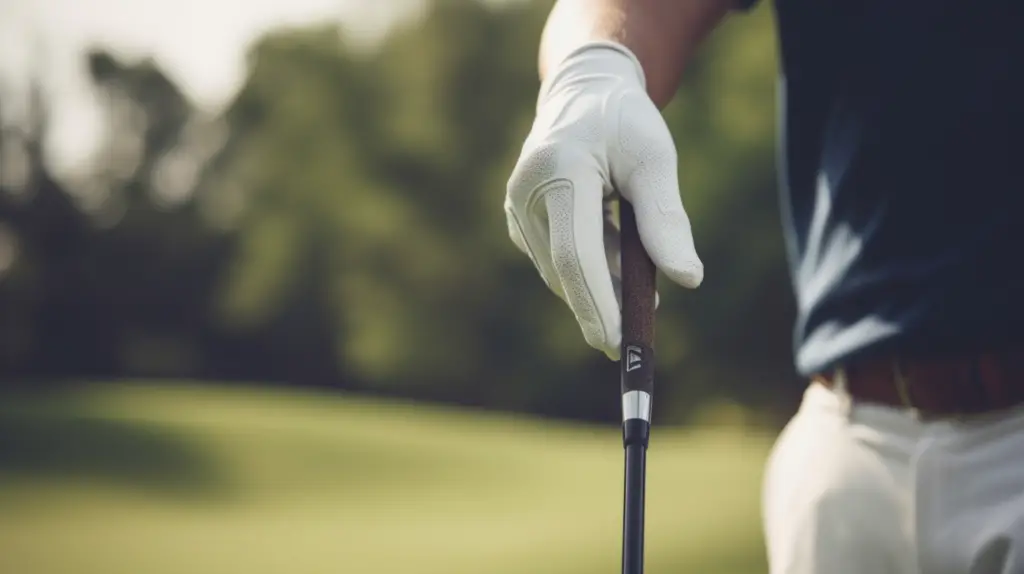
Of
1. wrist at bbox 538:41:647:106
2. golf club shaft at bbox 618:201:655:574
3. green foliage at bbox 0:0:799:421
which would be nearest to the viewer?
golf club shaft at bbox 618:201:655:574

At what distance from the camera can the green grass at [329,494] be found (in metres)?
8.58

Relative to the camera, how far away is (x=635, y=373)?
4.24ft

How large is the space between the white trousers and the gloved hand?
34 centimetres

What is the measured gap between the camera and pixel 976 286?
4.66 feet

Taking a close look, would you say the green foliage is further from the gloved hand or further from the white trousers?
the gloved hand

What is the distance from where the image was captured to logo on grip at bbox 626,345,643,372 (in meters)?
1.30

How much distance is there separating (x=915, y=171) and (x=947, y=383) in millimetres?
243

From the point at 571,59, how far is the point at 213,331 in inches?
1198

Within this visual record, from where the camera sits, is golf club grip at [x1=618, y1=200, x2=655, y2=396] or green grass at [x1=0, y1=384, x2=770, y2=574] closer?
golf club grip at [x1=618, y1=200, x2=655, y2=396]

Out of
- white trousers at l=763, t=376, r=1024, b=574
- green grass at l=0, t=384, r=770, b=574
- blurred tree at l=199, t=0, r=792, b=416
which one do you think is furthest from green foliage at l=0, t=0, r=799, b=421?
white trousers at l=763, t=376, r=1024, b=574

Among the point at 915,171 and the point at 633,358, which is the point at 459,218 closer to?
the point at 915,171

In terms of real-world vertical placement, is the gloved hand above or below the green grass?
below

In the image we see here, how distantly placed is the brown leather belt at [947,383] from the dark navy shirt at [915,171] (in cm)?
2

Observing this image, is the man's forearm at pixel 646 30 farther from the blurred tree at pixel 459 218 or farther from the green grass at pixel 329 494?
the blurred tree at pixel 459 218
